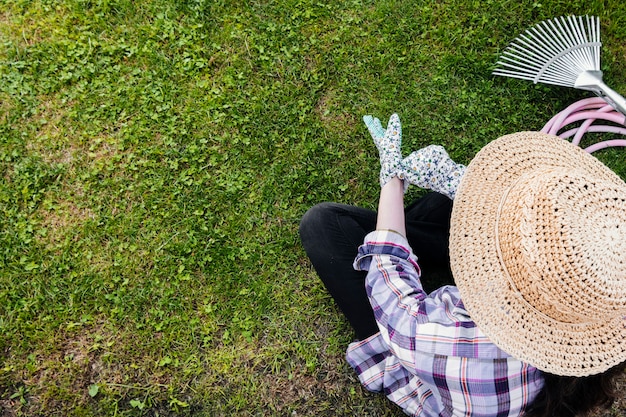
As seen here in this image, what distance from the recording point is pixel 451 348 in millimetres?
1945

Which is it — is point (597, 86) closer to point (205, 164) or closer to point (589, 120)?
point (589, 120)

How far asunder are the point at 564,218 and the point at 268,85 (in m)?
2.25

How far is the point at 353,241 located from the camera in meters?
2.75

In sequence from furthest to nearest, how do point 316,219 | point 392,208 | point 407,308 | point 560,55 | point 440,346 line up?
point 560,55 → point 316,219 → point 392,208 → point 407,308 → point 440,346

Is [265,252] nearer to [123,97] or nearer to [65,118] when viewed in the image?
[123,97]

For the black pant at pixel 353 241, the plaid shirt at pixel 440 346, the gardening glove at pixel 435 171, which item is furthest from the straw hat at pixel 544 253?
the black pant at pixel 353 241

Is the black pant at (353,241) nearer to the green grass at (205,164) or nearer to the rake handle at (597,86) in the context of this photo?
the green grass at (205,164)

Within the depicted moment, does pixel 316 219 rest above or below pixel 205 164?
above

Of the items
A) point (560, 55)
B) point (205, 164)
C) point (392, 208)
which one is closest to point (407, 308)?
point (392, 208)

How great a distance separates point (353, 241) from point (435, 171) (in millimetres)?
566

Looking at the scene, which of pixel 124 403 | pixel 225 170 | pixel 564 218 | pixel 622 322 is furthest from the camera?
pixel 225 170

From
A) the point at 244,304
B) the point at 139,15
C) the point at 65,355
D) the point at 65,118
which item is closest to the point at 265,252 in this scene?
the point at 244,304

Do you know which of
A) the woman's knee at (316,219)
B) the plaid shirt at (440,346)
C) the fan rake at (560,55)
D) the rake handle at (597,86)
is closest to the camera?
the plaid shirt at (440,346)

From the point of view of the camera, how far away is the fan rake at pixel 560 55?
3160 millimetres
